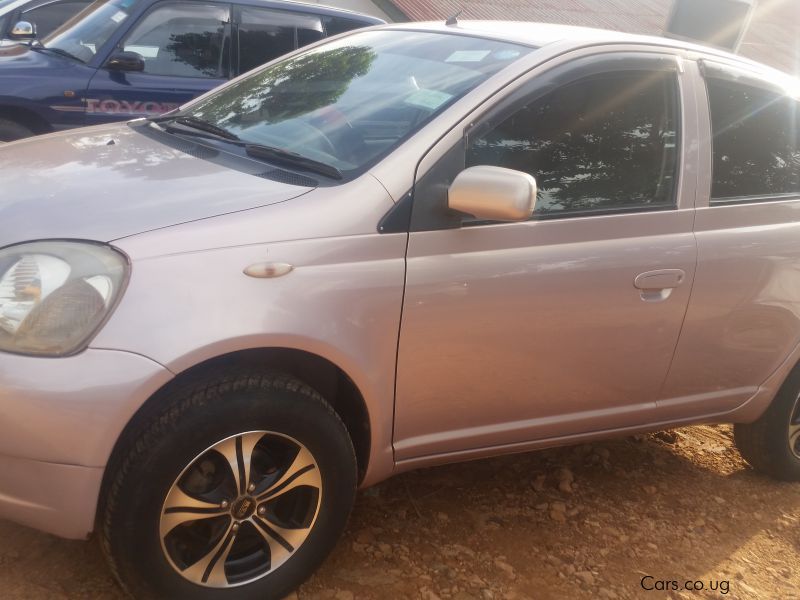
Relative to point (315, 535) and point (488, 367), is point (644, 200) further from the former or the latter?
point (315, 535)

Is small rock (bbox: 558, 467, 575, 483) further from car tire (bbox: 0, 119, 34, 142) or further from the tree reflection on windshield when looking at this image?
car tire (bbox: 0, 119, 34, 142)

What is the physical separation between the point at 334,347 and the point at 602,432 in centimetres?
128

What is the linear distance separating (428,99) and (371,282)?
740 mm

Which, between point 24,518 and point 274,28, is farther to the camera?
point 274,28

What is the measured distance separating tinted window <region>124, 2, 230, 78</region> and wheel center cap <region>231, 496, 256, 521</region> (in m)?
4.77

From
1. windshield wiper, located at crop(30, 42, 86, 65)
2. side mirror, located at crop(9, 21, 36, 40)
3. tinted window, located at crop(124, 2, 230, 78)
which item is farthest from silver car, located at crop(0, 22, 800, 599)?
side mirror, located at crop(9, 21, 36, 40)

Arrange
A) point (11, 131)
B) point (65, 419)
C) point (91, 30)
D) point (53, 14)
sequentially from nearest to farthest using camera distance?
point (65, 419)
point (11, 131)
point (91, 30)
point (53, 14)

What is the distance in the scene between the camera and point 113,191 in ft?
8.80

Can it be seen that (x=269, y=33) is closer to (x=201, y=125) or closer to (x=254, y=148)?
(x=201, y=125)

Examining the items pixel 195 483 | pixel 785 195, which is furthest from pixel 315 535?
pixel 785 195

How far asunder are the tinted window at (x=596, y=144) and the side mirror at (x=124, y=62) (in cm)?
422

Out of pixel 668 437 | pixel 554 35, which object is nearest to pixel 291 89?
pixel 554 35

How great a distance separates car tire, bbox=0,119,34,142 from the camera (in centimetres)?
599

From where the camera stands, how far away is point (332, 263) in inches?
103
